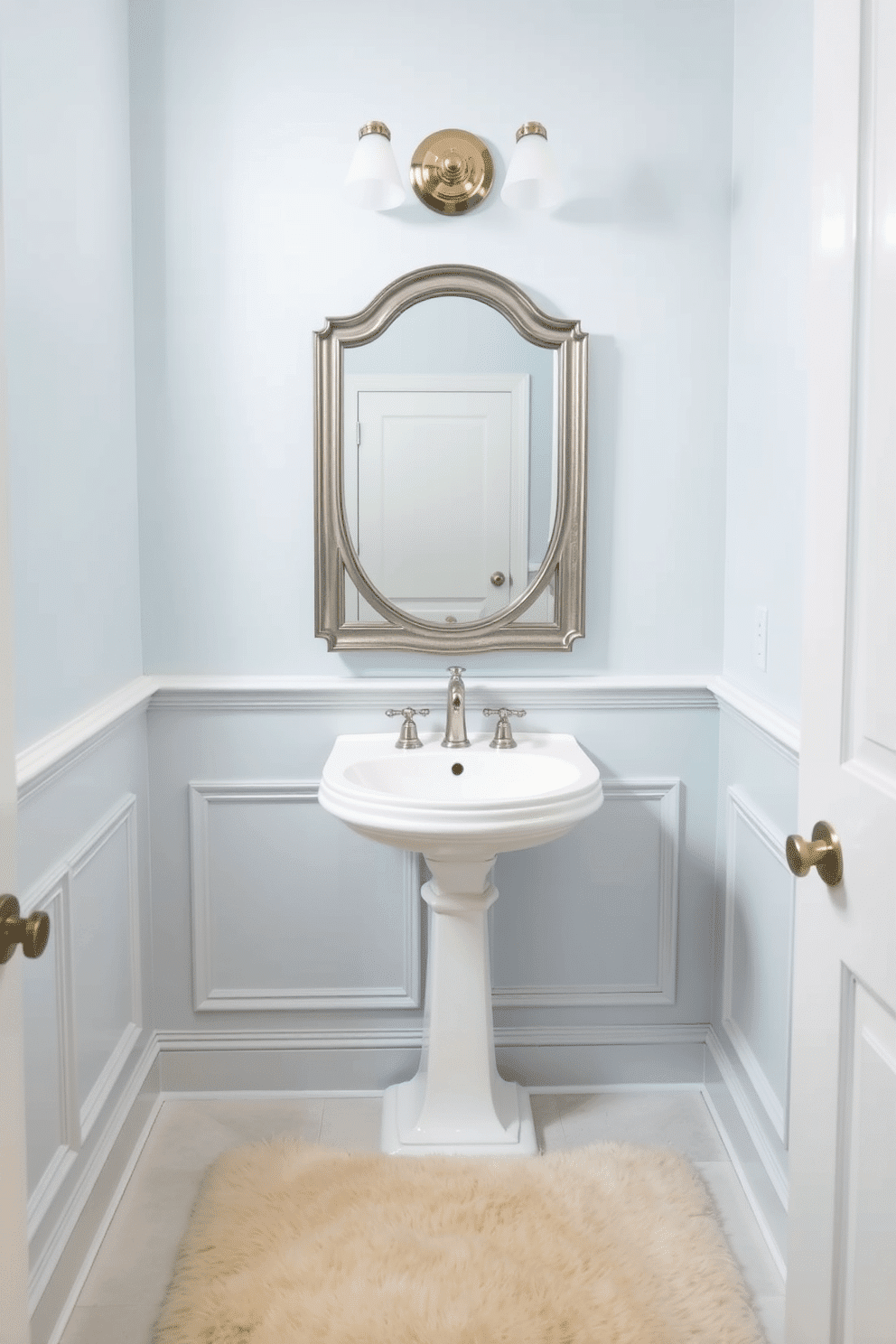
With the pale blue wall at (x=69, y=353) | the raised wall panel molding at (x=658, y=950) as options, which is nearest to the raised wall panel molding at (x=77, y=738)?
the pale blue wall at (x=69, y=353)

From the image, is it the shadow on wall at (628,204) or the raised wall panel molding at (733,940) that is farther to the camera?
the shadow on wall at (628,204)

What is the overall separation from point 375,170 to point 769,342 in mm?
820

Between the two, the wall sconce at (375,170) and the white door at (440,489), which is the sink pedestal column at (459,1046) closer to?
the white door at (440,489)

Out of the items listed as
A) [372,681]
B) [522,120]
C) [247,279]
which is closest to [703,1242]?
[372,681]

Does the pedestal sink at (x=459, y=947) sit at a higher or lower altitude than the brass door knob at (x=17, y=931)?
lower

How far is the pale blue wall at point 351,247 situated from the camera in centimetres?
222

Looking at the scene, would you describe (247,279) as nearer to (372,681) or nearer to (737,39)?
(372,681)

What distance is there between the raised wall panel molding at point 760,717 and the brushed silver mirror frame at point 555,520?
12.6 inches

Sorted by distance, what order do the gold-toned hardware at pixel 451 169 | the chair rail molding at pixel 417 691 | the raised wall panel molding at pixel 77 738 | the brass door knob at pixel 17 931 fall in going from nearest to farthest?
the brass door knob at pixel 17 931, the raised wall panel molding at pixel 77 738, the gold-toned hardware at pixel 451 169, the chair rail molding at pixel 417 691

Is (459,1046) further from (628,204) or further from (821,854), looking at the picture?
(628,204)

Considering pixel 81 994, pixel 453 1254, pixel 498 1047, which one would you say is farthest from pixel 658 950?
pixel 81 994

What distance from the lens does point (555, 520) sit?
230cm

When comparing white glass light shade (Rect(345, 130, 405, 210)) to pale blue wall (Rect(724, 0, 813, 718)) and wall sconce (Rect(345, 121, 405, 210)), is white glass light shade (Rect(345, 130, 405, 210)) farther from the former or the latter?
pale blue wall (Rect(724, 0, 813, 718))

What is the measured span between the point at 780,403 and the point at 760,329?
0.65 ft
